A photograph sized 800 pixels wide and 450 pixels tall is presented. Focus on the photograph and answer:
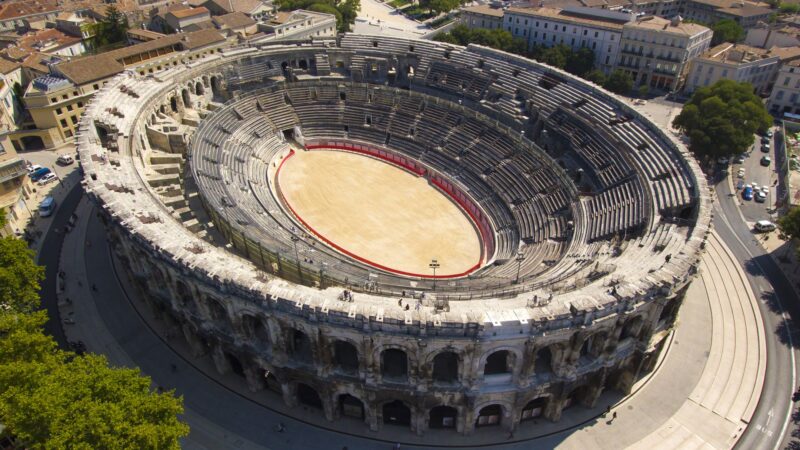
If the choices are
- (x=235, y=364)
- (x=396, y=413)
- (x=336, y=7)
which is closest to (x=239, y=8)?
(x=336, y=7)

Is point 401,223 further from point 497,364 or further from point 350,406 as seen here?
point 497,364

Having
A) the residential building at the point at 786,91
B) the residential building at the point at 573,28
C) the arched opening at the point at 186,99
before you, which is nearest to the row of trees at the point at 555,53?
the residential building at the point at 573,28

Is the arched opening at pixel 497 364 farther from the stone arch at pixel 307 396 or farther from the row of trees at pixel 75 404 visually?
the row of trees at pixel 75 404

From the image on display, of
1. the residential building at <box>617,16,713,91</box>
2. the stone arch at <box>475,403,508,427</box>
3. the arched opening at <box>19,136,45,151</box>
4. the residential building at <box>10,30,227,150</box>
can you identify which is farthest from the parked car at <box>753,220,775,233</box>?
the arched opening at <box>19,136,45,151</box>

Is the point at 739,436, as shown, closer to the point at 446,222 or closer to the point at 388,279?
the point at 388,279

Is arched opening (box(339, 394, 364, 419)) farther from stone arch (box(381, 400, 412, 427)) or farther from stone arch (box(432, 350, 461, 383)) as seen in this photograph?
stone arch (box(432, 350, 461, 383))

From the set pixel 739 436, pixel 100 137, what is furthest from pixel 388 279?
pixel 100 137
